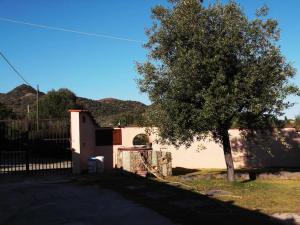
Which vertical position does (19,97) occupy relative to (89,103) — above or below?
above

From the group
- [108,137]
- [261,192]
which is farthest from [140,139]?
[261,192]

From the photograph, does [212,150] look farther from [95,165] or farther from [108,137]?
[95,165]

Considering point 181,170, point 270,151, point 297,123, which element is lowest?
point 181,170

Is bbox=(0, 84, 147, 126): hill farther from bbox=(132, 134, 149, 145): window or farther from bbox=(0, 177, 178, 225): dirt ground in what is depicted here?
bbox=(0, 177, 178, 225): dirt ground

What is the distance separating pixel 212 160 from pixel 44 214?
14.3 meters

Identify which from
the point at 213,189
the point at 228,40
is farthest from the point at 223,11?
the point at 213,189

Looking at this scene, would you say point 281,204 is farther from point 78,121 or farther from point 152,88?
point 78,121

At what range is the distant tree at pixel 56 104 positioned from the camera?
47213mm

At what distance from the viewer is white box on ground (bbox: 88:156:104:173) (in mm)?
20094

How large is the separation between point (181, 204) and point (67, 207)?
3.11 m

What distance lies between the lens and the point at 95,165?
2014 cm

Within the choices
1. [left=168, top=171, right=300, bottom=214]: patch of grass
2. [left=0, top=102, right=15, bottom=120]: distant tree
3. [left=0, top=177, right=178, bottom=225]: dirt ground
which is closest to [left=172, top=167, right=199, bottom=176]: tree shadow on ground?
[left=168, top=171, right=300, bottom=214]: patch of grass

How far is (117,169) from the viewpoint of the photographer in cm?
2147

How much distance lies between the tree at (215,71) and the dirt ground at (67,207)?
373 cm
